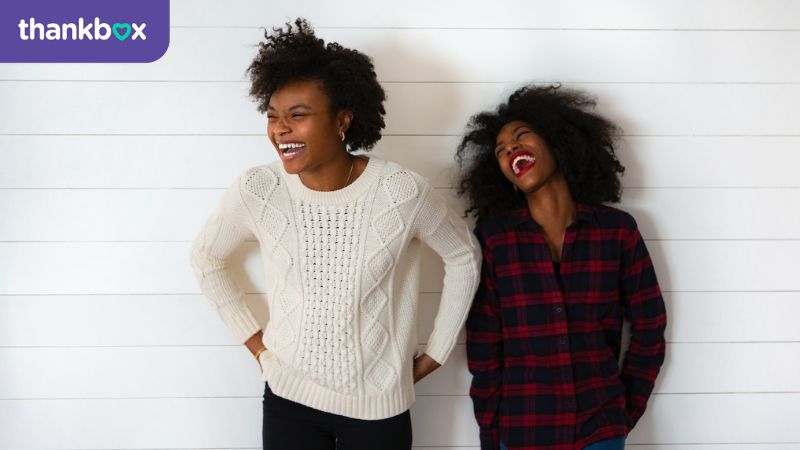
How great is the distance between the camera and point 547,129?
4.14ft

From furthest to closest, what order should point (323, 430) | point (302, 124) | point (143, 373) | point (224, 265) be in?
1. point (143, 373)
2. point (224, 265)
3. point (323, 430)
4. point (302, 124)

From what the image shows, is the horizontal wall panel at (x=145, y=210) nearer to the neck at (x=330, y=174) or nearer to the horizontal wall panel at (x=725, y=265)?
the horizontal wall panel at (x=725, y=265)

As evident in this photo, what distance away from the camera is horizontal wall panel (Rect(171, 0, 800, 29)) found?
1.34 meters

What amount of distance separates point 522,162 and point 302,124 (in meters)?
0.45

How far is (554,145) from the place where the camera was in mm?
1266

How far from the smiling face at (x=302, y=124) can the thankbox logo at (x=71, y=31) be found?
54 cm

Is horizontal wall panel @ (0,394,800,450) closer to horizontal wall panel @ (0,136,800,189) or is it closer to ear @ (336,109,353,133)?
horizontal wall panel @ (0,136,800,189)

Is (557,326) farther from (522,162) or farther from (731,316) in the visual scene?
(731,316)

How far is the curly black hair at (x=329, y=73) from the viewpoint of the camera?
109 centimetres

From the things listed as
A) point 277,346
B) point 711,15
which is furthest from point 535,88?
point 277,346

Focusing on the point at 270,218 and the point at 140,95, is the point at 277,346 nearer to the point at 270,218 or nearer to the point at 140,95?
the point at 270,218

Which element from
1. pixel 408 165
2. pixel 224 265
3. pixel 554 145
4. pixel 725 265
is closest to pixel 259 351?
pixel 224 265

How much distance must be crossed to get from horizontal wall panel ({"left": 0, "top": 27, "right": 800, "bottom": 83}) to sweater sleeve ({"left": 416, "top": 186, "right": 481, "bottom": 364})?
359mm

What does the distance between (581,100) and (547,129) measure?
15cm
